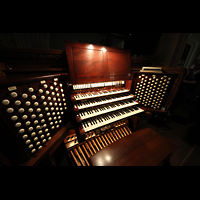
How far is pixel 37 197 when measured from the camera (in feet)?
3.06

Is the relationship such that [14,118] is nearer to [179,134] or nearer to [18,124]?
[18,124]

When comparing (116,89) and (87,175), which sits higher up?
(116,89)

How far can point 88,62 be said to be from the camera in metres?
1.81

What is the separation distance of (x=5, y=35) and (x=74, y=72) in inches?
166

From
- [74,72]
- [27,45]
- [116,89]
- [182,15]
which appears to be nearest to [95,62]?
[74,72]

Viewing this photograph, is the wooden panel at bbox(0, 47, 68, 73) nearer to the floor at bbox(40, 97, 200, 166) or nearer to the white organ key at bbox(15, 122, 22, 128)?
the white organ key at bbox(15, 122, 22, 128)

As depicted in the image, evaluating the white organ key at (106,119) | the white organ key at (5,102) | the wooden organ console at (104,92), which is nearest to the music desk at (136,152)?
the wooden organ console at (104,92)

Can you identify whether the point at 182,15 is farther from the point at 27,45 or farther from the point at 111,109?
the point at 27,45

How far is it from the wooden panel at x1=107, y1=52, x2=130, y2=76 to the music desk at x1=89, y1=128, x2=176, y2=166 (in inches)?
66.0

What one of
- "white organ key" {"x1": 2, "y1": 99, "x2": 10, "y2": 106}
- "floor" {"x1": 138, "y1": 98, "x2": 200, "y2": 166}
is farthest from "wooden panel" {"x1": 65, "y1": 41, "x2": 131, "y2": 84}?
"floor" {"x1": 138, "y1": 98, "x2": 200, "y2": 166}

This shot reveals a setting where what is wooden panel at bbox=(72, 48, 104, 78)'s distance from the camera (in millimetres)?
1709

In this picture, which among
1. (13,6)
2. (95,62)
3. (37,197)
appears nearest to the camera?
(37,197)

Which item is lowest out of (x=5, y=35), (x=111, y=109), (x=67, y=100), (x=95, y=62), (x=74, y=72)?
(x=111, y=109)

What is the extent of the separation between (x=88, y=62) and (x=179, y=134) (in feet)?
12.8
